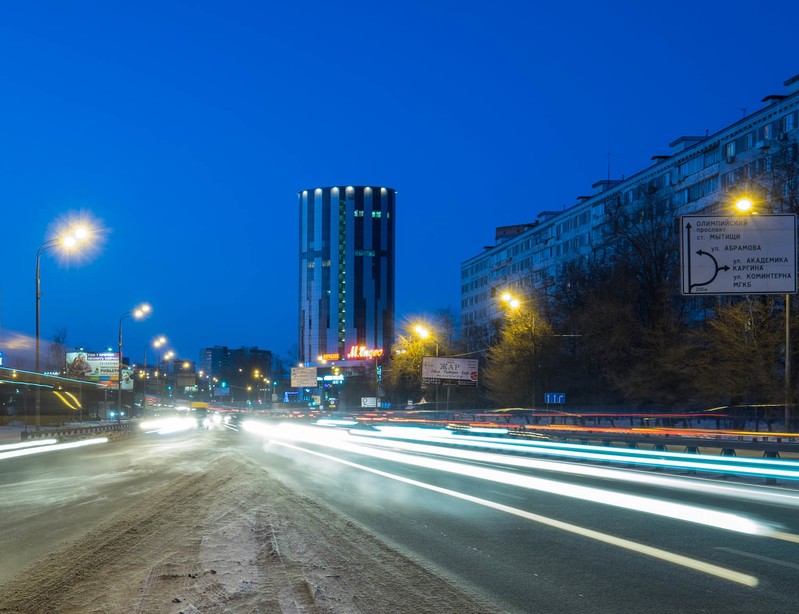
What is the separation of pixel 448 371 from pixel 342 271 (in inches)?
5066

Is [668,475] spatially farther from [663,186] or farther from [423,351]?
[423,351]

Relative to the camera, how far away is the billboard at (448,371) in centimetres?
6719

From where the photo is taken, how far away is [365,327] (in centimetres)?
19612

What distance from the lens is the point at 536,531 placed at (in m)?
12.0

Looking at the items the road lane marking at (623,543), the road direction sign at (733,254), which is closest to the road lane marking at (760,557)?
the road lane marking at (623,543)

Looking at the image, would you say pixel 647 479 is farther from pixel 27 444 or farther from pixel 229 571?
pixel 27 444

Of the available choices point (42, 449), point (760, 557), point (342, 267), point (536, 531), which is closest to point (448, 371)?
point (42, 449)

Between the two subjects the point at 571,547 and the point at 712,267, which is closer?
the point at 571,547

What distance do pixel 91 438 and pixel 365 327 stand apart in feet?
483

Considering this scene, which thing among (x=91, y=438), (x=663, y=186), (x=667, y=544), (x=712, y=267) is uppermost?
(x=663, y=186)

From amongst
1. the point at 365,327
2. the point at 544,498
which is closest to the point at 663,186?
the point at 544,498

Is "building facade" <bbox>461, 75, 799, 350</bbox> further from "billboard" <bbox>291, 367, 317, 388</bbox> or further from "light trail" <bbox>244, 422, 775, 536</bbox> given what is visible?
"light trail" <bbox>244, 422, 775, 536</bbox>

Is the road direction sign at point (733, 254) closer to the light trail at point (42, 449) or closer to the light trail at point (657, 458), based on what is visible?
the light trail at point (657, 458)

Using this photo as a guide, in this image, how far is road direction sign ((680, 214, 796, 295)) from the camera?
2344 cm
